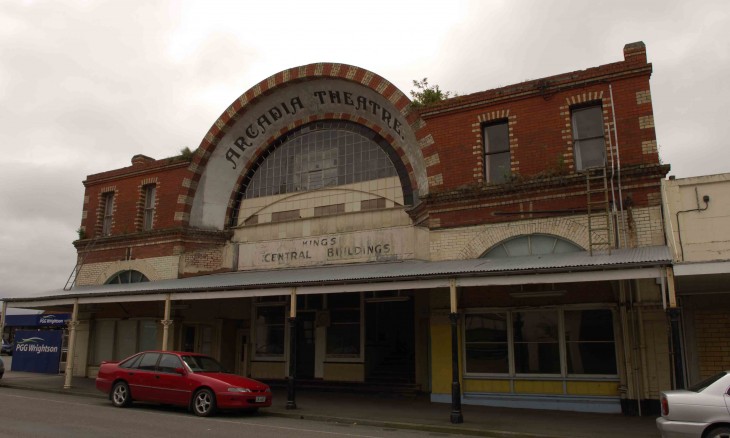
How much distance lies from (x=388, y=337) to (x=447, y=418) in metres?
6.83

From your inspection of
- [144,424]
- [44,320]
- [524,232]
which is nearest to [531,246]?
[524,232]

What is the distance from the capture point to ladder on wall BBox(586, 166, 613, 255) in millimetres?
13438

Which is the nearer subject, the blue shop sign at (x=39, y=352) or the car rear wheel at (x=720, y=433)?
the car rear wheel at (x=720, y=433)

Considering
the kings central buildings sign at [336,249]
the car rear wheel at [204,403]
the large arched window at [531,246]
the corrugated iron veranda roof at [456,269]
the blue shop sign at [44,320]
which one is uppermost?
the kings central buildings sign at [336,249]

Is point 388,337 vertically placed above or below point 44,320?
below

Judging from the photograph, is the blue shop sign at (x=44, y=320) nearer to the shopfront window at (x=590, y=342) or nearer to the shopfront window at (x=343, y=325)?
the shopfront window at (x=343, y=325)

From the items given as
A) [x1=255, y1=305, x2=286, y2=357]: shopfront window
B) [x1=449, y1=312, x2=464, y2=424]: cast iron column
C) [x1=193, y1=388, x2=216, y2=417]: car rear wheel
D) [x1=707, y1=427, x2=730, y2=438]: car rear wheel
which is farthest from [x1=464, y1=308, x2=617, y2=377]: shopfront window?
[x1=255, y1=305, x2=286, y2=357]: shopfront window

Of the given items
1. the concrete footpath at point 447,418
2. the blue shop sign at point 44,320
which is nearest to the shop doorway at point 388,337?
the concrete footpath at point 447,418

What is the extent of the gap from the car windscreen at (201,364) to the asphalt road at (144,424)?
993mm

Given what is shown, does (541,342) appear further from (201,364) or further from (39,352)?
(39,352)

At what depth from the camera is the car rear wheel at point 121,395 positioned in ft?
44.5

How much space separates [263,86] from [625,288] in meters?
13.3

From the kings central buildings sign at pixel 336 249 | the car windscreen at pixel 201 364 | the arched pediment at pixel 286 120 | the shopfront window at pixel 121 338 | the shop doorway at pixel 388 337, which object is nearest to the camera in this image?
the car windscreen at pixel 201 364

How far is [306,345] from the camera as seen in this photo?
63.8 feet
